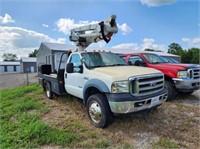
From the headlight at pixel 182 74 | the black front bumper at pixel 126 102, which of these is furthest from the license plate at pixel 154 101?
the headlight at pixel 182 74

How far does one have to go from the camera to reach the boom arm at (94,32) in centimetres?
545

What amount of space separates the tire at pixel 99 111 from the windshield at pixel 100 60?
104cm

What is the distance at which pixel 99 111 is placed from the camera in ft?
13.3

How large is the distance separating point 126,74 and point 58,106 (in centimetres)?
328

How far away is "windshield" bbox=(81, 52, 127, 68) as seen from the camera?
4.84 meters

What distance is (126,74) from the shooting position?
3754 mm

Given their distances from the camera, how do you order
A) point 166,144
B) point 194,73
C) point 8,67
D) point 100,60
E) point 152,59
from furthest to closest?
point 8,67, point 152,59, point 194,73, point 100,60, point 166,144

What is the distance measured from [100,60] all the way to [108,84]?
4.71ft

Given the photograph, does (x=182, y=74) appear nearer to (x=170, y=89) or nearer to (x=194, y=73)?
(x=194, y=73)

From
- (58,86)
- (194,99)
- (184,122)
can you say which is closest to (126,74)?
(184,122)

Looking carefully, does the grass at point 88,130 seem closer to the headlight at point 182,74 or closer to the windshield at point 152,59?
the headlight at point 182,74

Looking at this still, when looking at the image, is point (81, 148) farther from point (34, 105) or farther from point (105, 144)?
point (34, 105)

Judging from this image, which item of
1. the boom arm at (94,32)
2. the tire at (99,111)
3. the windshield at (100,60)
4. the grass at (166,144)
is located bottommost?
the grass at (166,144)

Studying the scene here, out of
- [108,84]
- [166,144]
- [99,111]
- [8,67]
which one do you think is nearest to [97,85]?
[108,84]
